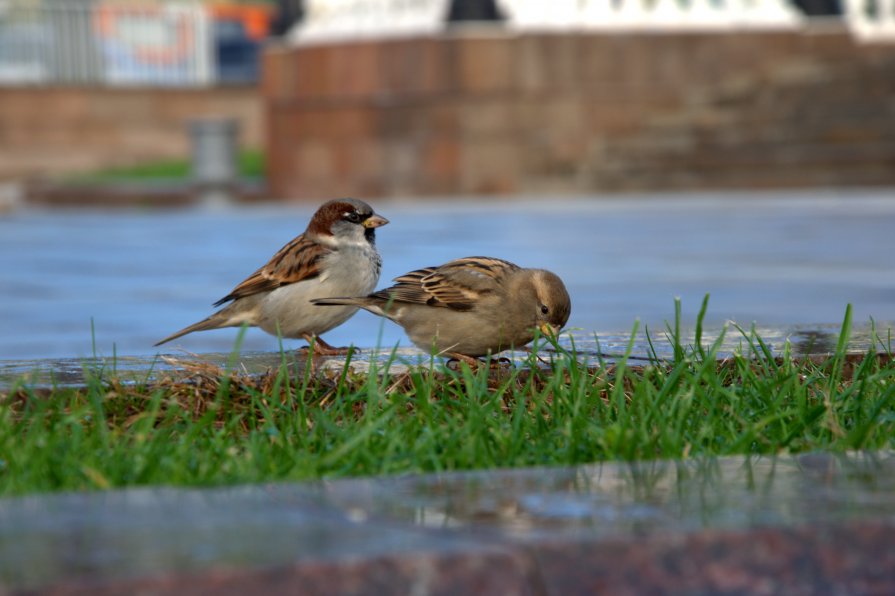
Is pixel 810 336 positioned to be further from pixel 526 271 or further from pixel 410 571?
pixel 410 571

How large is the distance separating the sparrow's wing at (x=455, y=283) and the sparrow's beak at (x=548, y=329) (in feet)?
0.63

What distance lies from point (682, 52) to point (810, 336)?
678 inches

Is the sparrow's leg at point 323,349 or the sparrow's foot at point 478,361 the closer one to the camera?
the sparrow's foot at point 478,361

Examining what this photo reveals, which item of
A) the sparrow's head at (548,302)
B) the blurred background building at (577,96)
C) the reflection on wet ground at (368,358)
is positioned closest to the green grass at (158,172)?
the blurred background building at (577,96)

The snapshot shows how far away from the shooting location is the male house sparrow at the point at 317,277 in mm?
5699

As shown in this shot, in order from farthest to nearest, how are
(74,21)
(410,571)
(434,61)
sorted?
1. (74,21)
2. (434,61)
3. (410,571)

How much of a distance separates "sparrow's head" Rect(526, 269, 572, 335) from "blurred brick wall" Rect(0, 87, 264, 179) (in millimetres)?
30682

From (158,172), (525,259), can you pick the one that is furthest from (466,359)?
(158,172)

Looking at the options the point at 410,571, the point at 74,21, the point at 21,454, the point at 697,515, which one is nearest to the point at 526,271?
the point at 21,454

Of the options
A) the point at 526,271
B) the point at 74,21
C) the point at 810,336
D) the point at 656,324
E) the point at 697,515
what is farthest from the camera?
the point at 74,21

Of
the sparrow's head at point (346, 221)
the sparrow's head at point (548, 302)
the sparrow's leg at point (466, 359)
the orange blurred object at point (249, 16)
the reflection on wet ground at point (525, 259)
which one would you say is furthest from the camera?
the orange blurred object at point (249, 16)

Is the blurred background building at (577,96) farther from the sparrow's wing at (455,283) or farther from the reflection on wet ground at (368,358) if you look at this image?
the sparrow's wing at (455,283)

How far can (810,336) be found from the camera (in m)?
6.04

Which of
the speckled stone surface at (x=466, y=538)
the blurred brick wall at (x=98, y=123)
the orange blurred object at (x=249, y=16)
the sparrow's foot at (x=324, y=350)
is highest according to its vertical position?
the orange blurred object at (x=249, y=16)
